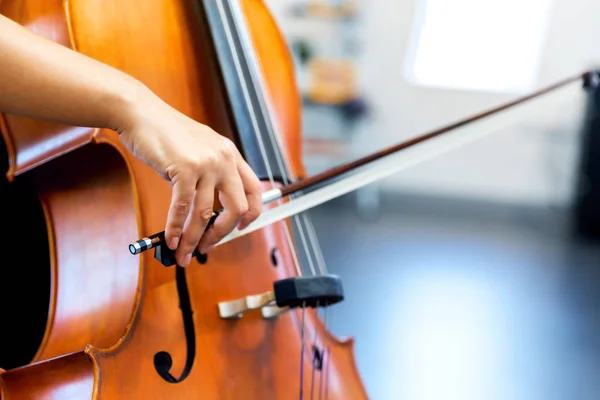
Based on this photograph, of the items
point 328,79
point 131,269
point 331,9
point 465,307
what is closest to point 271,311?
point 131,269

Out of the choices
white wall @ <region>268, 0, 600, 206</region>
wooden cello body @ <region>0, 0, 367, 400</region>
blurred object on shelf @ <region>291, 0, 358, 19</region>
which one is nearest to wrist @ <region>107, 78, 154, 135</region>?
wooden cello body @ <region>0, 0, 367, 400</region>

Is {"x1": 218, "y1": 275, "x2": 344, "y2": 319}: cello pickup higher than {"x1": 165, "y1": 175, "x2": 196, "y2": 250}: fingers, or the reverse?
{"x1": 165, "y1": 175, "x2": 196, "y2": 250}: fingers

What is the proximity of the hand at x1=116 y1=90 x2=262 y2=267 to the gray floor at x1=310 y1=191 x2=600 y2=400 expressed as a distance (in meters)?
1.05

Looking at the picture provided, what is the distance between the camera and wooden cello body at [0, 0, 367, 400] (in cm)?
53

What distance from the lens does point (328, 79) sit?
11.9 ft

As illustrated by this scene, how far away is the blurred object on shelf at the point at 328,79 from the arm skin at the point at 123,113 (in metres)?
3.22

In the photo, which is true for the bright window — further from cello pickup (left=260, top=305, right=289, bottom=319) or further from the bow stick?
cello pickup (left=260, top=305, right=289, bottom=319)

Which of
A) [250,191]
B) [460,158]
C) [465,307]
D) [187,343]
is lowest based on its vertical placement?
[465,307]

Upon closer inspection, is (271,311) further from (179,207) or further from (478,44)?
(478,44)

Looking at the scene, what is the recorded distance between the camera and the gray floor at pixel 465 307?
150cm

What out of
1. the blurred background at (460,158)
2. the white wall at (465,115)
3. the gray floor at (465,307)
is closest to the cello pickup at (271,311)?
the gray floor at (465,307)

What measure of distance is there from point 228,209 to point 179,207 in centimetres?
4

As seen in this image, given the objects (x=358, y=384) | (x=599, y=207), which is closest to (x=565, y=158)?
(x=599, y=207)

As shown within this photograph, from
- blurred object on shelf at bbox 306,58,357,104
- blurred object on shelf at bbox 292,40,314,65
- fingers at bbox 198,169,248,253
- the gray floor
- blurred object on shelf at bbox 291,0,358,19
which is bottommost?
the gray floor
